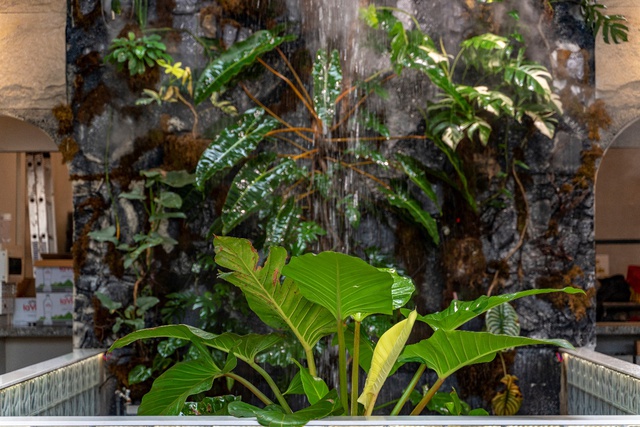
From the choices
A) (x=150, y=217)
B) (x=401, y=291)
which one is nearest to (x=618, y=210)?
(x=150, y=217)

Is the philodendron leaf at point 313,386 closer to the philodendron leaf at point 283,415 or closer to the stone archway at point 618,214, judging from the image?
the philodendron leaf at point 283,415

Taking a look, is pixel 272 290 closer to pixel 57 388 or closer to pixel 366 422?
pixel 366 422

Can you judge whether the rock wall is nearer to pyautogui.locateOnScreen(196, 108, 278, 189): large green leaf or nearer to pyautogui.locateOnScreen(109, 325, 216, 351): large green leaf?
pyautogui.locateOnScreen(196, 108, 278, 189): large green leaf

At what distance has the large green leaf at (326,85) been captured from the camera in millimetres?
4617

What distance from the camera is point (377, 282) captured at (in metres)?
2.30

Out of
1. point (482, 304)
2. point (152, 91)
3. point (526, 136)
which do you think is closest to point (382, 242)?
point (526, 136)

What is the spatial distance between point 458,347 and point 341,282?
42cm

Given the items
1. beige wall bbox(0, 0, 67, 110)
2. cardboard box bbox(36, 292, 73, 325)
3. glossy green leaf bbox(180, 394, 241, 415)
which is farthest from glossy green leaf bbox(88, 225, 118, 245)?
glossy green leaf bbox(180, 394, 241, 415)

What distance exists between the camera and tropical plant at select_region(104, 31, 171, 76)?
493 centimetres

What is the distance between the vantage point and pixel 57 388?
3.68 m

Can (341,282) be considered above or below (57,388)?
above

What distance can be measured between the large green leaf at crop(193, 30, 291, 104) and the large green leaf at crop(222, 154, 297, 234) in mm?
490

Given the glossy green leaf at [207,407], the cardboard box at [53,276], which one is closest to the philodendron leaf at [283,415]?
the glossy green leaf at [207,407]

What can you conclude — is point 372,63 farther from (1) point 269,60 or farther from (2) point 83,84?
(2) point 83,84
